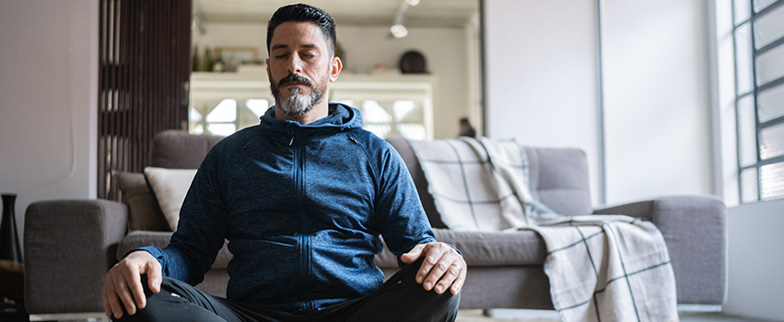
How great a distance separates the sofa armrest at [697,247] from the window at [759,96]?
88cm

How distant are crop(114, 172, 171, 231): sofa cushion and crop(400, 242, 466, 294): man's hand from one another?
1.84 meters

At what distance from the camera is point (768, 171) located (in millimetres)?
3619

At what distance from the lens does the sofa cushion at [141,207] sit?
2812 mm

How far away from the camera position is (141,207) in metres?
2.84

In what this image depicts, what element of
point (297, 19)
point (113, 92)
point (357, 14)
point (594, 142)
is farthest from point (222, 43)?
point (297, 19)

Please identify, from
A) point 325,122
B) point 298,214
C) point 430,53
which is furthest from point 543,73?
point 430,53

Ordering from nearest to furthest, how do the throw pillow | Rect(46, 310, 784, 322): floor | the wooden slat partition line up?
1. the throw pillow
2. Rect(46, 310, 784, 322): floor
3. the wooden slat partition

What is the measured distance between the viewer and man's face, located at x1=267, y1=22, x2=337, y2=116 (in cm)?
150

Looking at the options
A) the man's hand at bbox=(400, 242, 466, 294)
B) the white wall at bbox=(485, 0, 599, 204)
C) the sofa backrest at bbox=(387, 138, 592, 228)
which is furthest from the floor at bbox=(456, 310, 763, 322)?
the man's hand at bbox=(400, 242, 466, 294)

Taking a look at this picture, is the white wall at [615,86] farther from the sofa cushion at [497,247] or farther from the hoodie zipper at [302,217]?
the hoodie zipper at [302,217]

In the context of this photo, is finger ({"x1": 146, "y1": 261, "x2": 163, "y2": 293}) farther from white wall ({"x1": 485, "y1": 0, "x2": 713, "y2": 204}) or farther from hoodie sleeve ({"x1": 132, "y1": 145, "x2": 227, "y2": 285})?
white wall ({"x1": 485, "y1": 0, "x2": 713, "y2": 204})

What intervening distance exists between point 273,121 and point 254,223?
8.8 inches

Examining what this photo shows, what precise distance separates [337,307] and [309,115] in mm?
425

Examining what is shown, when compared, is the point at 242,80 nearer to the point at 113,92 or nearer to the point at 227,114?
the point at 227,114
